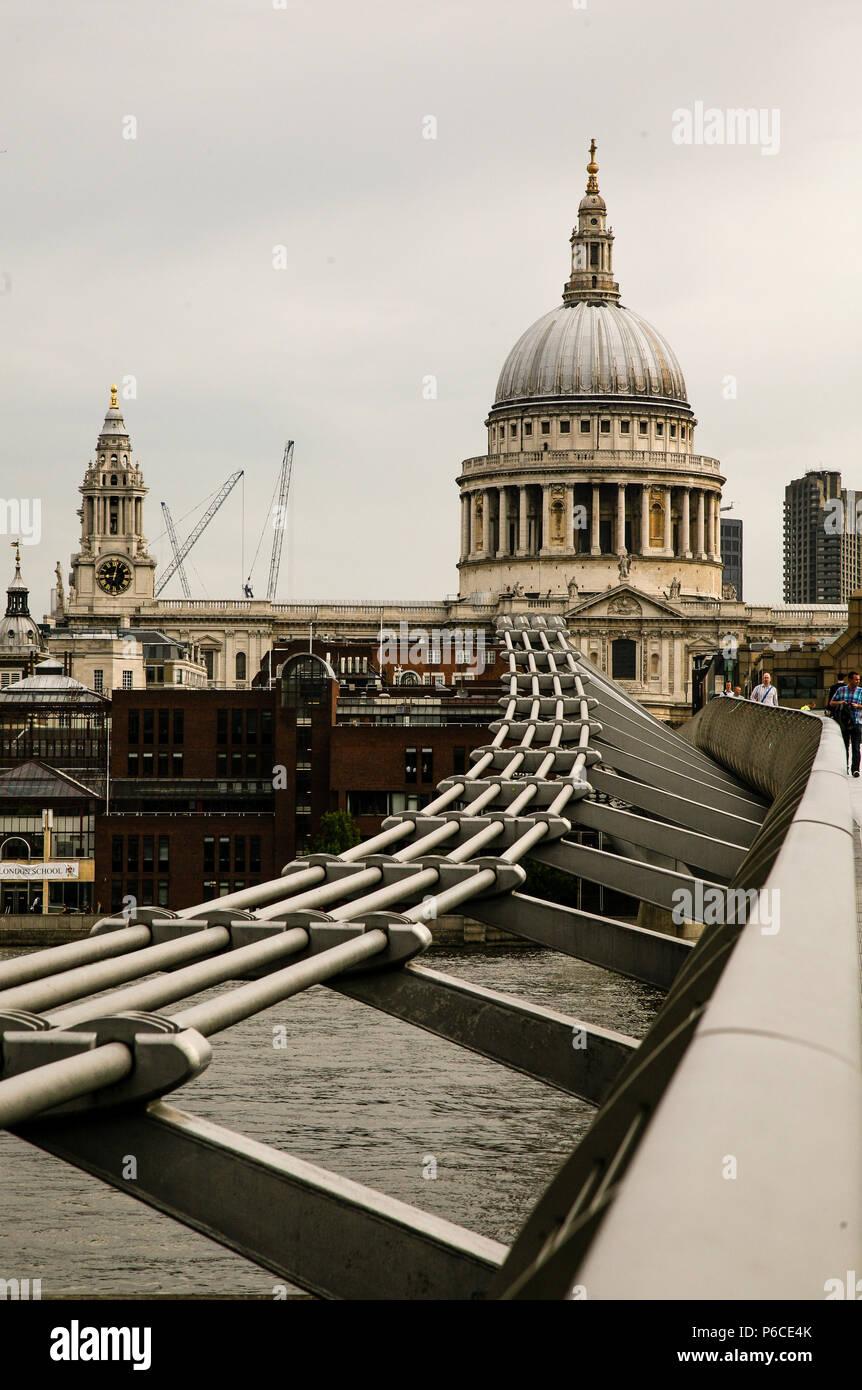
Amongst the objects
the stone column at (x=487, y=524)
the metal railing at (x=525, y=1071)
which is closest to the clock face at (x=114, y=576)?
the stone column at (x=487, y=524)

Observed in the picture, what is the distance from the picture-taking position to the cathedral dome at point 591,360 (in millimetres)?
115875

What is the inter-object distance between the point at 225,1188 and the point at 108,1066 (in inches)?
15.3

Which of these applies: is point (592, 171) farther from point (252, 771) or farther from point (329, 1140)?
point (329, 1140)

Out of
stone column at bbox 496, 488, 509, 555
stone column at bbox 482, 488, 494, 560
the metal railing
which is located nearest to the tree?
the metal railing

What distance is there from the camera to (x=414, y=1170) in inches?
851

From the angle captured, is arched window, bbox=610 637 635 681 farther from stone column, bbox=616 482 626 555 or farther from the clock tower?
the clock tower

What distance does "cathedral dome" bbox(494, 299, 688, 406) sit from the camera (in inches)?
4562

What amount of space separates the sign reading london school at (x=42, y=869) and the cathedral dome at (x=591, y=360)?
220 feet

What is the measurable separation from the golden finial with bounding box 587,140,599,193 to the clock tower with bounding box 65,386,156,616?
3250 centimetres

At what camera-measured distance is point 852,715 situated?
20.0 metres

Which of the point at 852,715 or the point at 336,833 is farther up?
the point at 852,715

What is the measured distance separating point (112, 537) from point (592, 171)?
124ft

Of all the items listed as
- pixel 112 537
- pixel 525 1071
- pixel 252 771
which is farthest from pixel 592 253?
pixel 525 1071

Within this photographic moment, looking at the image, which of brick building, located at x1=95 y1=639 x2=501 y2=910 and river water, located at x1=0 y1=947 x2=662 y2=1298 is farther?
brick building, located at x1=95 y1=639 x2=501 y2=910
